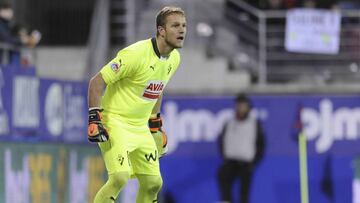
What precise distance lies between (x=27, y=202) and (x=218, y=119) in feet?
16.4

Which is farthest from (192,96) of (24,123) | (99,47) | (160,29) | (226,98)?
(160,29)

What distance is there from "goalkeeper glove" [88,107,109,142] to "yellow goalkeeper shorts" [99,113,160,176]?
1.16ft

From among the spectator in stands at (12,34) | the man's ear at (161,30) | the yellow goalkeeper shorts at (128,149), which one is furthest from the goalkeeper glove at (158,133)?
the spectator in stands at (12,34)

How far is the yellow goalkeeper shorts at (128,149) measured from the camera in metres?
11.3

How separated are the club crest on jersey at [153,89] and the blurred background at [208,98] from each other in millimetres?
3433

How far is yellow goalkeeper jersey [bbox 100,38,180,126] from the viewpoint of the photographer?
11.3m

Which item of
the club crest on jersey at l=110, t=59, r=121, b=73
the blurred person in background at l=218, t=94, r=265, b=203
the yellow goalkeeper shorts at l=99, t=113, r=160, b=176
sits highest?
the club crest on jersey at l=110, t=59, r=121, b=73

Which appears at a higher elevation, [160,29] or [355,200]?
[160,29]

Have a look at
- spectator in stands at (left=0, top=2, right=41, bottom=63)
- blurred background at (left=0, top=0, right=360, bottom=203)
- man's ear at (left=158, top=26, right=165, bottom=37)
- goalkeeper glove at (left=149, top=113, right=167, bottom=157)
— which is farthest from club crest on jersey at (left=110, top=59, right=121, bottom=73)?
spectator in stands at (left=0, top=2, right=41, bottom=63)

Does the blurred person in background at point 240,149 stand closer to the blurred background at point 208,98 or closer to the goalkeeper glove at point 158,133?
the blurred background at point 208,98

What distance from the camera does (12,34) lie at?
16688 millimetres

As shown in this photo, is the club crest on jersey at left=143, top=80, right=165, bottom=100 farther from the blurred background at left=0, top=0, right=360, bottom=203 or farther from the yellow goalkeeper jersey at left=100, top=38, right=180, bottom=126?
the blurred background at left=0, top=0, right=360, bottom=203

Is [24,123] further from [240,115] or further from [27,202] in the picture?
[240,115]

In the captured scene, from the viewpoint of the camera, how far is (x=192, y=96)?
1942 centimetres
